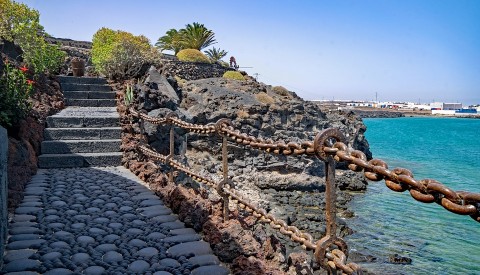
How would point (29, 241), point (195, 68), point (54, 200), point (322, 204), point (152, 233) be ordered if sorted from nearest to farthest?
1. point (29, 241)
2. point (152, 233)
3. point (54, 200)
4. point (322, 204)
5. point (195, 68)

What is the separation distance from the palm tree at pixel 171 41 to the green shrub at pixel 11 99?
101 feet

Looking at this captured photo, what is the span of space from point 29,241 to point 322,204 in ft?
47.9

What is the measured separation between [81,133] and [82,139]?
160 mm

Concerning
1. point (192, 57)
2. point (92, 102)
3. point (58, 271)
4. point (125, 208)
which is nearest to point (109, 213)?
point (125, 208)

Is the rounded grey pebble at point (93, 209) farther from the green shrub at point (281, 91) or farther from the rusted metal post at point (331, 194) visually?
the green shrub at point (281, 91)

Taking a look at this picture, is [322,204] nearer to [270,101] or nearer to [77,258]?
[270,101]

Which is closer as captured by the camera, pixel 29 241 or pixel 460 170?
pixel 29 241

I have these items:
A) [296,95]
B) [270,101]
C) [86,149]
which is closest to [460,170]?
[296,95]

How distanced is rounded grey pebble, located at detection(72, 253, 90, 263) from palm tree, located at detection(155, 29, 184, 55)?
36092mm

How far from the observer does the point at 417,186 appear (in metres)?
1.51

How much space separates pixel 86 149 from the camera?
8281mm

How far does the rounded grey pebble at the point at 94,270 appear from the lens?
319 centimetres

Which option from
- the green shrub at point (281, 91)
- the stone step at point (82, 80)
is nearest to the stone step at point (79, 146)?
the stone step at point (82, 80)

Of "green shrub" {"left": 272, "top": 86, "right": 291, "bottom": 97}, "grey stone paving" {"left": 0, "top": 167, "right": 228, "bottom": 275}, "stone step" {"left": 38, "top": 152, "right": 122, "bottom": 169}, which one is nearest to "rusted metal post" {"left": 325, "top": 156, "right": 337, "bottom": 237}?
"grey stone paving" {"left": 0, "top": 167, "right": 228, "bottom": 275}
